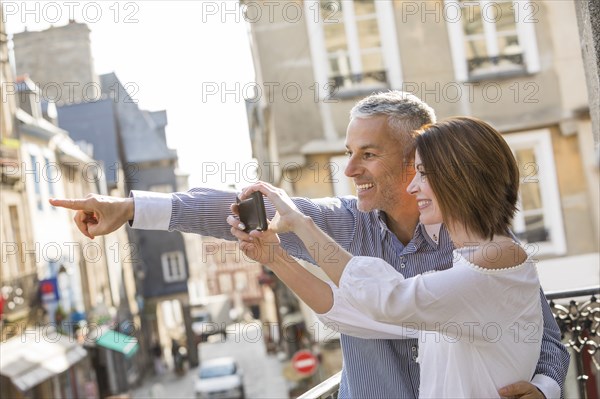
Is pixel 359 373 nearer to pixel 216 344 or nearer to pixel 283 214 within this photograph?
pixel 283 214

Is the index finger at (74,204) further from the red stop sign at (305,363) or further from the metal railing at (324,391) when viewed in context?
the red stop sign at (305,363)

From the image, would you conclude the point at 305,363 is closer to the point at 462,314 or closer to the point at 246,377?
the point at 246,377

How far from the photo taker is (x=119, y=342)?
20.2 metres

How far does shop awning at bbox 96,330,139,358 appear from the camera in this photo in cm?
1875

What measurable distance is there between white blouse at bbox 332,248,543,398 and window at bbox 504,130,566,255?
935 cm

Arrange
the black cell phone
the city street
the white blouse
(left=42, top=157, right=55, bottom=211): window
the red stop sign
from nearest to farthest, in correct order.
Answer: the white blouse → the black cell phone → the red stop sign → (left=42, top=157, right=55, bottom=211): window → the city street

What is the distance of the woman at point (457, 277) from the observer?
57.8 inches

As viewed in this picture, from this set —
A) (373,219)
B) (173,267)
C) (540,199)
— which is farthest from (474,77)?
(173,267)

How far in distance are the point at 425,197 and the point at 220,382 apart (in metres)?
17.6

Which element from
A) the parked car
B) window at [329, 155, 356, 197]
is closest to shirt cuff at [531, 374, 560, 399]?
window at [329, 155, 356, 197]

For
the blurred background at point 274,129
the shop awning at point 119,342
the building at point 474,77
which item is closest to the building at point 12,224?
the blurred background at point 274,129

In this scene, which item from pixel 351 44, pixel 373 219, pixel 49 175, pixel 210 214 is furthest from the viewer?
pixel 49 175

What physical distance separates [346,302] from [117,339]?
19.1m

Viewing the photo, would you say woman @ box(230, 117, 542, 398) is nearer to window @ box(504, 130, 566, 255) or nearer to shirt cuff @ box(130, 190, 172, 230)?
shirt cuff @ box(130, 190, 172, 230)
